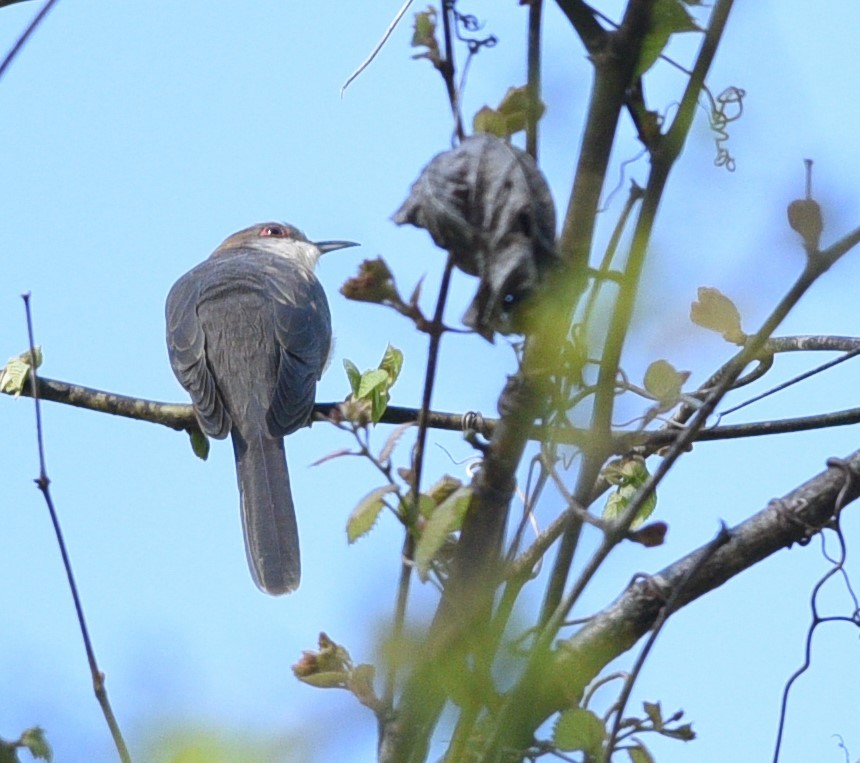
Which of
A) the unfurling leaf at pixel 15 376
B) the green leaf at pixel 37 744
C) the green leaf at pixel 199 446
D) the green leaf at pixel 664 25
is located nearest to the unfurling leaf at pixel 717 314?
the green leaf at pixel 664 25

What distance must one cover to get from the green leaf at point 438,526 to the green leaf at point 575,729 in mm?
302

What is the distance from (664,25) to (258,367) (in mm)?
5135

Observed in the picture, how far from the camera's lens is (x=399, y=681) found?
1.75 meters

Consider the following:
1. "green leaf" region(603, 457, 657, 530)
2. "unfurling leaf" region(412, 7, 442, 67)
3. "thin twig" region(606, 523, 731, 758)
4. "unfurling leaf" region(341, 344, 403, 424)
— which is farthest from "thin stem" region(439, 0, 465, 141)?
"unfurling leaf" region(341, 344, 403, 424)

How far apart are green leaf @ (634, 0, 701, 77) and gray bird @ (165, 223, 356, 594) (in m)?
3.85

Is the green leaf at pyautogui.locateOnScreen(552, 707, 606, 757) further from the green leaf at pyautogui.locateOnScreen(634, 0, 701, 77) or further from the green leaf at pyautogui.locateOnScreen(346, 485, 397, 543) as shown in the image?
the green leaf at pyautogui.locateOnScreen(634, 0, 701, 77)

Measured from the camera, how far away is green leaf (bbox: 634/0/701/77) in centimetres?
159

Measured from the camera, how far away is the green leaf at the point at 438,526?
175 cm

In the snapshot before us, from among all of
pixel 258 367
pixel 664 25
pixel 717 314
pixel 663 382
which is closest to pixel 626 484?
pixel 717 314

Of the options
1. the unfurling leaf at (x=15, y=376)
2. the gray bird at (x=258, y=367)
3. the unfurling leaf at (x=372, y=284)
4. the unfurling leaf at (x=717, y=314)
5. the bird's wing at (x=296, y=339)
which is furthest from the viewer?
the bird's wing at (x=296, y=339)

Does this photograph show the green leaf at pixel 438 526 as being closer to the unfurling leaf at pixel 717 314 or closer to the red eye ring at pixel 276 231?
the unfurling leaf at pixel 717 314

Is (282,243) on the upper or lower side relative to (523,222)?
upper

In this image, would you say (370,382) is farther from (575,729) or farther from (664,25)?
(664,25)

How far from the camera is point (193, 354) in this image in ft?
21.9
